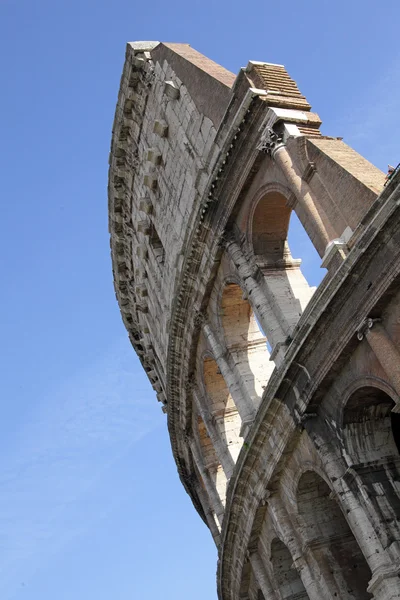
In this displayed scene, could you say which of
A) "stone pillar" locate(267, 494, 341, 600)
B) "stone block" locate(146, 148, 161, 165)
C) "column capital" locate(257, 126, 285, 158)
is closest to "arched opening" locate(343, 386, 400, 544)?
"stone pillar" locate(267, 494, 341, 600)

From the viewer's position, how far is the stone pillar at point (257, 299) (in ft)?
38.8

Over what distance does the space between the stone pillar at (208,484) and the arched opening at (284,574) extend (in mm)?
3663

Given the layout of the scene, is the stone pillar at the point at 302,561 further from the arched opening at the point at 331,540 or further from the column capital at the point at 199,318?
the column capital at the point at 199,318

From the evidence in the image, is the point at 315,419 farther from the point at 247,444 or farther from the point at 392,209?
the point at 392,209

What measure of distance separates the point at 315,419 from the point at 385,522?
1903 millimetres

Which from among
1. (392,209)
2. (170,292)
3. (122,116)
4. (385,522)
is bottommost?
(385,522)

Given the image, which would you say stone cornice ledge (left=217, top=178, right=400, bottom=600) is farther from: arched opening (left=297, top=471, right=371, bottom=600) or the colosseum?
arched opening (left=297, top=471, right=371, bottom=600)

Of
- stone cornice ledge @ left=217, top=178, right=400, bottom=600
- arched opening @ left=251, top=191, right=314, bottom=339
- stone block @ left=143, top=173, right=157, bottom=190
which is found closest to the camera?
stone cornice ledge @ left=217, top=178, right=400, bottom=600

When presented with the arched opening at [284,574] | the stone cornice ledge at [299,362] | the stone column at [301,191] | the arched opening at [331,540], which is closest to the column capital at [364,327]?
the stone cornice ledge at [299,362]

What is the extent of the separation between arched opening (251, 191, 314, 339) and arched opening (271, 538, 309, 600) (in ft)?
16.4

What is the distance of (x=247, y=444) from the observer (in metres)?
12.3

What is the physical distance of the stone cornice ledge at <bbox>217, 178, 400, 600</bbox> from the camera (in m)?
8.56

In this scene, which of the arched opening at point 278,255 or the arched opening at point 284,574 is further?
the arched opening at point 284,574

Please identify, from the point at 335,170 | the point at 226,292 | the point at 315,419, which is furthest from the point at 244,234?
the point at 315,419
